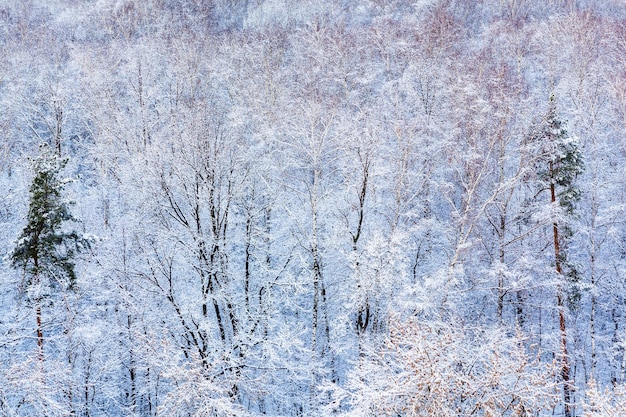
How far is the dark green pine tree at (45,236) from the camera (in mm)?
17234

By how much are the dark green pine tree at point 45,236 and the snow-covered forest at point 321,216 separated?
0.32 feet

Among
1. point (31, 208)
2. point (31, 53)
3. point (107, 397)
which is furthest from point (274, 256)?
point (31, 53)

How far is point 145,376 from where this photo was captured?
21094 mm

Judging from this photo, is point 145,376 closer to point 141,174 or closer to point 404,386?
point 141,174

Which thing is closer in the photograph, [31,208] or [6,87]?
[31,208]

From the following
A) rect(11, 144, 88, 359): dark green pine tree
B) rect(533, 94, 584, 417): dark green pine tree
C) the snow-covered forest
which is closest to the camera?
the snow-covered forest

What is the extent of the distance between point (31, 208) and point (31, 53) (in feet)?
93.0

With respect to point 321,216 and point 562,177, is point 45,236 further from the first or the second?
point 562,177

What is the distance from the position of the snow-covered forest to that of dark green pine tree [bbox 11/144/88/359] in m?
0.10

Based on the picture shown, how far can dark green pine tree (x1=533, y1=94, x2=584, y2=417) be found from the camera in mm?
18797

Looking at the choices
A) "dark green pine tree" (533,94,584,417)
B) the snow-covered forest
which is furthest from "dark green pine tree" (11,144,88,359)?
"dark green pine tree" (533,94,584,417)

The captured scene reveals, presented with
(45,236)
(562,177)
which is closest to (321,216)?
(562,177)

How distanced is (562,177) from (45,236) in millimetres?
22154

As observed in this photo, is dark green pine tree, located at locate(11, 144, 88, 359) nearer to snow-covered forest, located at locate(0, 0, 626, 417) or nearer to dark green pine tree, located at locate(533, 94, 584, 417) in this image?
snow-covered forest, located at locate(0, 0, 626, 417)
